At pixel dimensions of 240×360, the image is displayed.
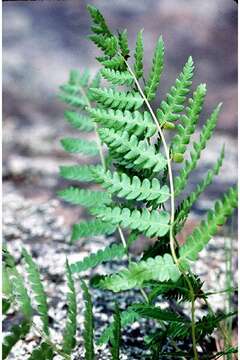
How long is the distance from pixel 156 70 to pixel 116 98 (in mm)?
61

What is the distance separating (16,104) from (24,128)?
1.18ft

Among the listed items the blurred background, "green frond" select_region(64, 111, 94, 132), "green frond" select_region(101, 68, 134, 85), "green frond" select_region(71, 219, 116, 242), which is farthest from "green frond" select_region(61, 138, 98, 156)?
the blurred background

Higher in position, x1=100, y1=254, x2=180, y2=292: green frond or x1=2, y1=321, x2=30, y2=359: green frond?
x1=100, y1=254, x2=180, y2=292: green frond

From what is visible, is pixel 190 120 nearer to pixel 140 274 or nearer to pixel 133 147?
pixel 133 147

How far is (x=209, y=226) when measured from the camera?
60cm

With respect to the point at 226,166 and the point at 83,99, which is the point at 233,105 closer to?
the point at 226,166

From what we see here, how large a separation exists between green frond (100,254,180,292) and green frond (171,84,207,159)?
146 mm

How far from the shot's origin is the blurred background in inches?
91.4

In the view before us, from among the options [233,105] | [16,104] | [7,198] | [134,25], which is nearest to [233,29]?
[134,25]

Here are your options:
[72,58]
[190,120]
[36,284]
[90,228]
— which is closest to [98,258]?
[90,228]

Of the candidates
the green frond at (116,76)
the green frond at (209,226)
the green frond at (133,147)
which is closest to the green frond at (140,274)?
the green frond at (209,226)

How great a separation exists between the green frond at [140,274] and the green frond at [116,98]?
0.69ft

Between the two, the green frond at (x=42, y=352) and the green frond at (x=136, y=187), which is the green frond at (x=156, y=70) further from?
the green frond at (x=42, y=352)

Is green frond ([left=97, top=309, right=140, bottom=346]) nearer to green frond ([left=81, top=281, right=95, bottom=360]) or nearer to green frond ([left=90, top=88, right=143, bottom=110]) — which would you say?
green frond ([left=81, top=281, right=95, bottom=360])
